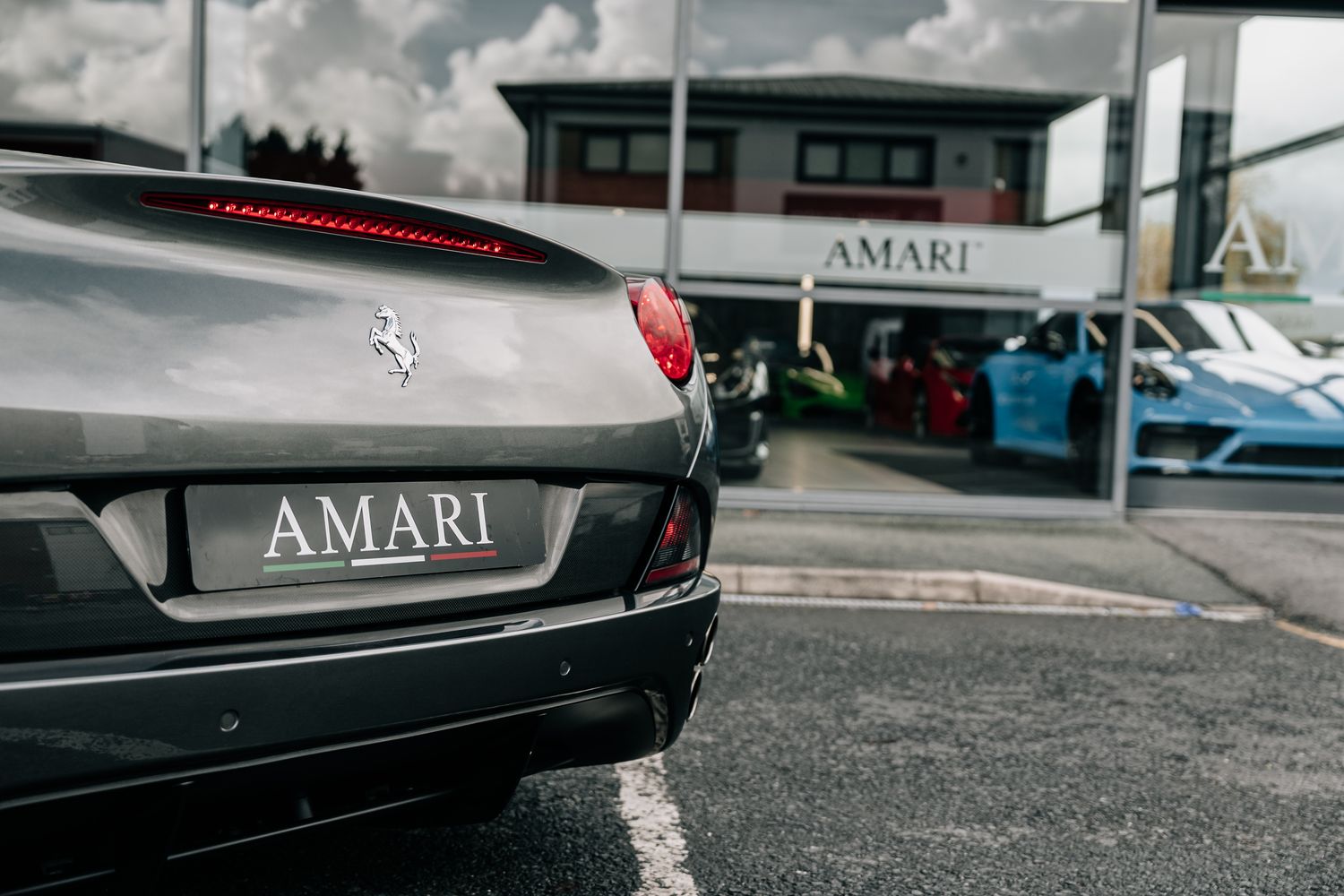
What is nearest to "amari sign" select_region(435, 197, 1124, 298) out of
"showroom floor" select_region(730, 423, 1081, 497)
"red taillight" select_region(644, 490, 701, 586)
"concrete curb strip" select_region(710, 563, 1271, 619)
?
"showroom floor" select_region(730, 423, 1081, 497)

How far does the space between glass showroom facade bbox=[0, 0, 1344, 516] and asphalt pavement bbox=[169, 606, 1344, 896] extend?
3.63 metres

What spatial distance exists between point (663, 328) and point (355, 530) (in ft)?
2.51

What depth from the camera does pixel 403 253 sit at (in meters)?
2.01

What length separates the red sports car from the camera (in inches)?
326

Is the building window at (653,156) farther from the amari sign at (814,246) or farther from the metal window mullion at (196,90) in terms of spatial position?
the metal window mullion at (196,90)

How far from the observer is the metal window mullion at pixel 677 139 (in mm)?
8250

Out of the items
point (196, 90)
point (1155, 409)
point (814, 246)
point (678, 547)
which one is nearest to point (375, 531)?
point (678, 547)


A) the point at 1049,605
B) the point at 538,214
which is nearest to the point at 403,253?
the point at 1049,605

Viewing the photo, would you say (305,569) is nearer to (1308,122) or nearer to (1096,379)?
(1096,379)

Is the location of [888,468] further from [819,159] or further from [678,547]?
[678,547]

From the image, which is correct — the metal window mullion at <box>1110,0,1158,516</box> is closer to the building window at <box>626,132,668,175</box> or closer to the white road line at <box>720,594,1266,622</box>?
the white road line at <box>720,594,1266,622</box>

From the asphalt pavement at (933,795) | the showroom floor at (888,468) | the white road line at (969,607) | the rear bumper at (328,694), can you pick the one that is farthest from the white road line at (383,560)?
the showroom floor at (888,468)

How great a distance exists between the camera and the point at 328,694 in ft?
5.80

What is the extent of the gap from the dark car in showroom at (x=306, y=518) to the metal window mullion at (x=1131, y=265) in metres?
6.65
